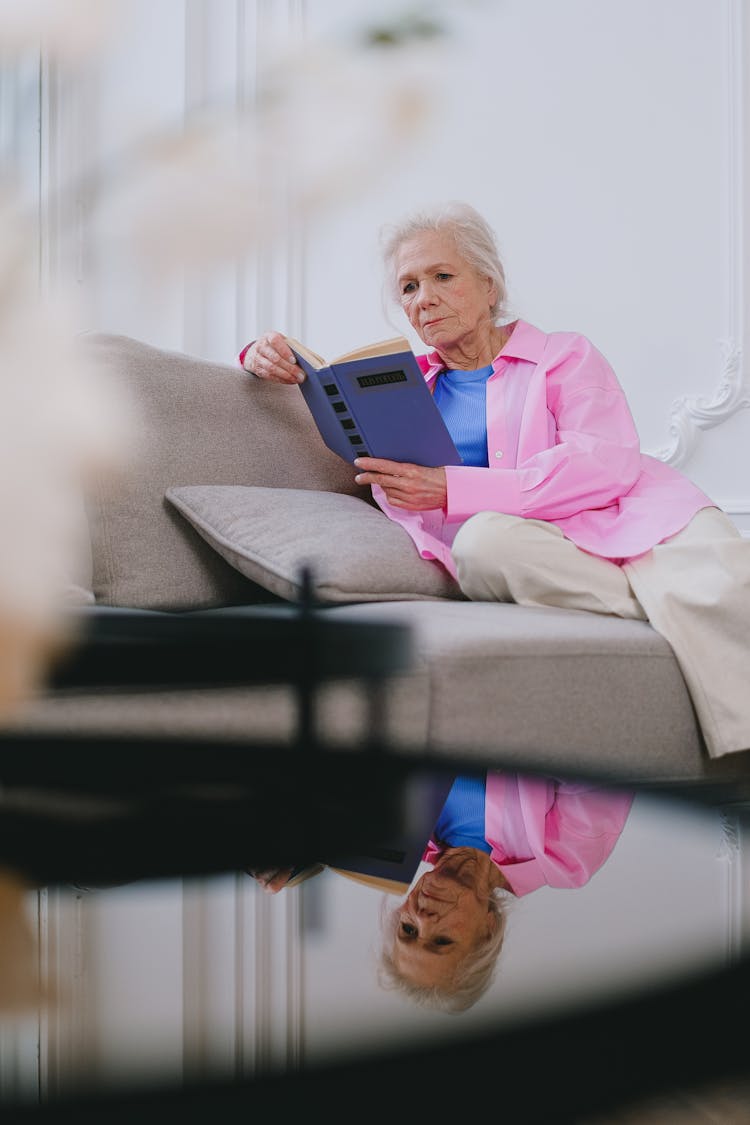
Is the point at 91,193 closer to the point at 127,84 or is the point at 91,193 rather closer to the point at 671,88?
the point at 127,84

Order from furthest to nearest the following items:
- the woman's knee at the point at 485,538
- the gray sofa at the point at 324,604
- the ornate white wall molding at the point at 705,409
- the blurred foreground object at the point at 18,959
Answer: the ornate white wall molding at the point at 705,409 < the woman's knee at the point at 485,538 < the gray sofa at the point at 324,604 < the blurred foreground object at the point at 18,959

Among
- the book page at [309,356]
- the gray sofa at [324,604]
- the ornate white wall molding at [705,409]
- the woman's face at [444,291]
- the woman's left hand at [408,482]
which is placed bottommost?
the gray sofa at [324,604]

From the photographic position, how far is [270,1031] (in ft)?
1.18

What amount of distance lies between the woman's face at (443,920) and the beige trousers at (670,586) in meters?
1.06

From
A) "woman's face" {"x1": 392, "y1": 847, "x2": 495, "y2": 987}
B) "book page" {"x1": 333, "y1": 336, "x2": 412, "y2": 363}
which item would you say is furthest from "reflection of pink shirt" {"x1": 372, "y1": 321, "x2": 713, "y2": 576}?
"woman's face" {"x1": 392, "y1": 847, "x2": 495, "y2": 987}

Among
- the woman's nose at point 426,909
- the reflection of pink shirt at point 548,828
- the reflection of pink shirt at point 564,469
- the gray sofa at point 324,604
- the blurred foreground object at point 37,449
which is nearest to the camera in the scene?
the blurred foreground object at point 37,449

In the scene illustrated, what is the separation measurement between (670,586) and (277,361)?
2.65 feet

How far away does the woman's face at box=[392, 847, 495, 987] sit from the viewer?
1.40 ft

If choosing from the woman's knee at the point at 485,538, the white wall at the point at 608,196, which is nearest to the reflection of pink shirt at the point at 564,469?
the woman's knee at the point at 485,538

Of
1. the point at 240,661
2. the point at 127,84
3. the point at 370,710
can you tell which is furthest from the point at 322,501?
the point at 127,84

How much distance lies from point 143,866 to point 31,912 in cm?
13

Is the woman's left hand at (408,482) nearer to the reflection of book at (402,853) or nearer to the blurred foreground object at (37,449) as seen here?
the reflection of book at (402,853)

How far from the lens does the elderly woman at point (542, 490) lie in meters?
1.63

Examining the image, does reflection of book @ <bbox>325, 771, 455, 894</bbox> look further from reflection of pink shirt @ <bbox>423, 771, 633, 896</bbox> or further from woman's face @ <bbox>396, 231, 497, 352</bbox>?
woman's face @ <bbox>396, 231, 497, 352</bbox>
